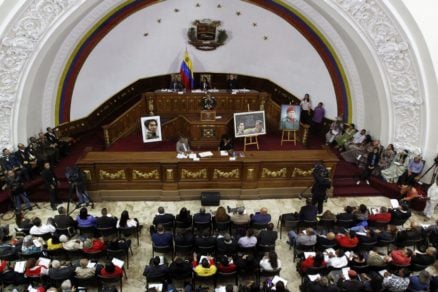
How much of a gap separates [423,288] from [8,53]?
10.6 metres

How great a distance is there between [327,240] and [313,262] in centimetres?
69

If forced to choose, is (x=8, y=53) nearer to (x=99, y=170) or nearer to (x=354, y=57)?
(x=99, y=170)

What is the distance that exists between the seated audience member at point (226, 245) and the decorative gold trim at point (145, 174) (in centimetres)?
318

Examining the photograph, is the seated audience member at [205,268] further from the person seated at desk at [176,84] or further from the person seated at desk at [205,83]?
the person seated at desk at [205,83]

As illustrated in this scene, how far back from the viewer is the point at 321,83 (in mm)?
13617

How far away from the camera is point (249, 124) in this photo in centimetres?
1149

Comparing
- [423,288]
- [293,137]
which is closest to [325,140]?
[293,137]

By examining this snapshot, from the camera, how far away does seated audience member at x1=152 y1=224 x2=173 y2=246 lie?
724 cm

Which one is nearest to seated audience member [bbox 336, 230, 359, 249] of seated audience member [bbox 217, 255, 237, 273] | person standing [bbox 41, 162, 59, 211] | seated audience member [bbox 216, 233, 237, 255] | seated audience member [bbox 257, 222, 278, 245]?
seated audience member [bbox 257, 222, 278, 245]

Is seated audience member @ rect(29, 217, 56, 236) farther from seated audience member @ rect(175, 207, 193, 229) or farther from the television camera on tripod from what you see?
seated audience member @ rect(175, 207, 193, 229)

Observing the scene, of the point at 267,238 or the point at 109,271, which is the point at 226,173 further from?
the point at 109,271

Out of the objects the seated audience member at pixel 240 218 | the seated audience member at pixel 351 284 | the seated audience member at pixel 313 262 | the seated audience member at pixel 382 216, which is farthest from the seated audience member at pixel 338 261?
the seated audience member at pixel 240 218

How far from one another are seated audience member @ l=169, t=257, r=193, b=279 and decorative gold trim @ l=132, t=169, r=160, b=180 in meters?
3.51

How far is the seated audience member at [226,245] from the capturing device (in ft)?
23.5
